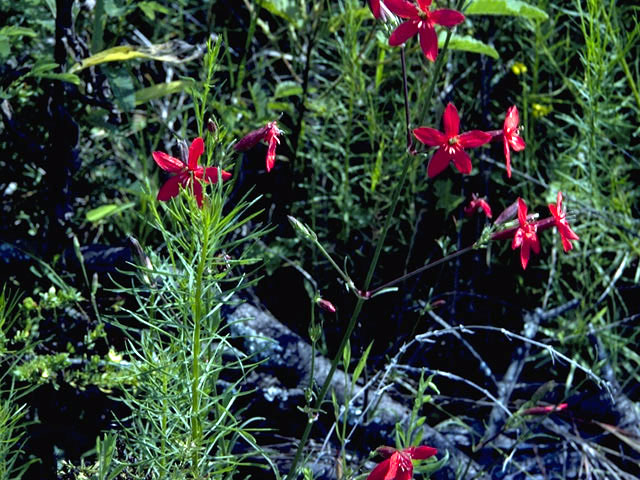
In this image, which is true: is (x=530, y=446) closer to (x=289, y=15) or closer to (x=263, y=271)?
(x=263, y=271)

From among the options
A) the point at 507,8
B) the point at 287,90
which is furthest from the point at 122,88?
the point at 507,8

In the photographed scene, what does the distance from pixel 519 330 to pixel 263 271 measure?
1001 millimetres

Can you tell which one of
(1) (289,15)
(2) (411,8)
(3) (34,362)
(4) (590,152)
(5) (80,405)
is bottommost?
(5) (80,405)

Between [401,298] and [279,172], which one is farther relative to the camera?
[279,172]

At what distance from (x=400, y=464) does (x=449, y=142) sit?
654 millimetres

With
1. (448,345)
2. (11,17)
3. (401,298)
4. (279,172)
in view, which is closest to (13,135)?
(11,17)

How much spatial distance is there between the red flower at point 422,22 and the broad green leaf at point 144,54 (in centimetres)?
98

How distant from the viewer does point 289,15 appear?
2766 millimetres

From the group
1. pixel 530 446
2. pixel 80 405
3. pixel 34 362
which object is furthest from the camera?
pixel 530 446

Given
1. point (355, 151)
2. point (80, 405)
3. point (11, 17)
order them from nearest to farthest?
point (80, 405) < point (11, 17) < point (355, 151)

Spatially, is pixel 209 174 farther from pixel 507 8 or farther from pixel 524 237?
pixel 507 8

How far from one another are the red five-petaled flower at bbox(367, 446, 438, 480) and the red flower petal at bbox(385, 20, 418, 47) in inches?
31.5

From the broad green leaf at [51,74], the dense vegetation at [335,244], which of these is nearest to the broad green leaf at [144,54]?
the dense vegetation at [335,244]

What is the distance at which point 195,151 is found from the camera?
4.69 feet
